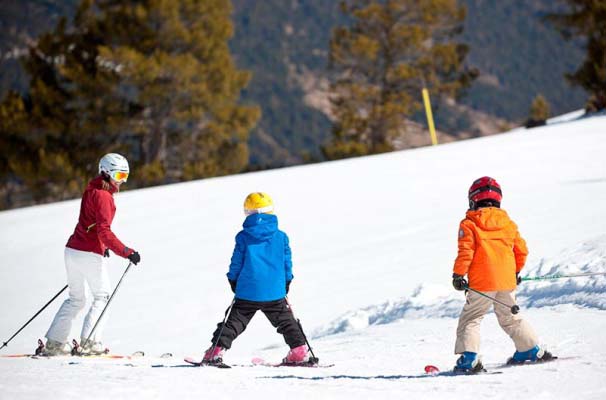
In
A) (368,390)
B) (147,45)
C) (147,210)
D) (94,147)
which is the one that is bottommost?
(368,390)

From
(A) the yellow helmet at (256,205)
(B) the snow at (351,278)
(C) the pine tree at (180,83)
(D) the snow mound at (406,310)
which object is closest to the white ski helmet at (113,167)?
(A) the yellow helmet at (256,205)

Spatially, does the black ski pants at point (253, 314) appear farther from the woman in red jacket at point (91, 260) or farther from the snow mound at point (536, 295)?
the snow mound at point (536, 295)

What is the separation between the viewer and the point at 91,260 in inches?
259

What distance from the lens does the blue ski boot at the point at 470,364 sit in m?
5.33

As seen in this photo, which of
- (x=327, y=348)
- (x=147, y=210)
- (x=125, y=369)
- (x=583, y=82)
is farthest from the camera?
(x=583, y=82)

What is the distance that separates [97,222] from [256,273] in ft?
4.47

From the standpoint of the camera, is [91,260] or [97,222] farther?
[91,260]

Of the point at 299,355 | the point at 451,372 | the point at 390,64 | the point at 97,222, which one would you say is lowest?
the point at 451,372

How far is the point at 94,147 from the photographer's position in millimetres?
32688

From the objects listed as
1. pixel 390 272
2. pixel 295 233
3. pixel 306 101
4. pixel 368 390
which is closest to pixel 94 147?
pixel 295 233

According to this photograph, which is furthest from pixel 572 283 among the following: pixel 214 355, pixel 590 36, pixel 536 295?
pixel 590 36

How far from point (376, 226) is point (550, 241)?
11.8ft

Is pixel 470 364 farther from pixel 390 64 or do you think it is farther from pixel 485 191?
pixel 390 64

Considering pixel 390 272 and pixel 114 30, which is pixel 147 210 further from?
pixel 114 30
